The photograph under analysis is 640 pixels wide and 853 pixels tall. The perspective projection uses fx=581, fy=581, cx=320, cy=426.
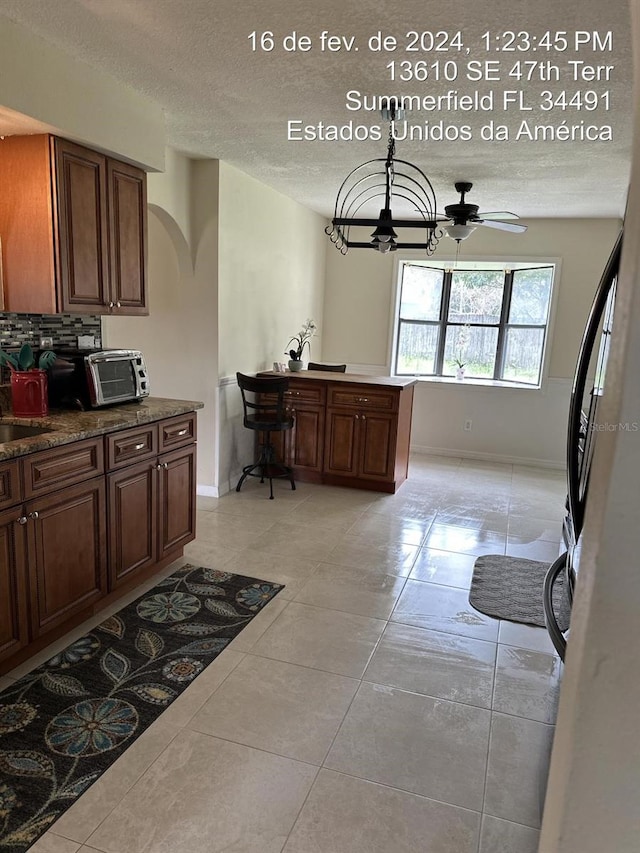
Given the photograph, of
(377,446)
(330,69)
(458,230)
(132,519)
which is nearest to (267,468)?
(377,446)

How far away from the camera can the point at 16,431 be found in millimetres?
2645

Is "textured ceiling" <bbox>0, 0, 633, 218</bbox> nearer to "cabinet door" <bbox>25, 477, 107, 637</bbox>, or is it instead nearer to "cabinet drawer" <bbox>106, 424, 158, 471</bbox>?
"cabinet drawer" <bbox>106, 424, 158, 471</bbox>

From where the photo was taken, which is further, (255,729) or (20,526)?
(20,526)

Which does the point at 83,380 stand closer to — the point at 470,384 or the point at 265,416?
the point at 265,416

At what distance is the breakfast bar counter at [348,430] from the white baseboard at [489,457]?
1.34m

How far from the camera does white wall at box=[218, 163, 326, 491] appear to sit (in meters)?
4.48

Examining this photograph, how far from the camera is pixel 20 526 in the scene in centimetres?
225

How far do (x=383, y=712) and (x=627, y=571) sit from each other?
1844 millimetres

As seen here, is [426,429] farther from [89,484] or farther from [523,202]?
[89,484]

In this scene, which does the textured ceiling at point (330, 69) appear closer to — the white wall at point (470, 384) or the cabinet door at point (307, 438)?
the white wall at point (470, 384)

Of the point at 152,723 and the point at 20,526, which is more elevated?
the point at 20,526

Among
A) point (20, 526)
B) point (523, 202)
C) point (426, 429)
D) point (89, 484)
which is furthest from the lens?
point (426, 429)

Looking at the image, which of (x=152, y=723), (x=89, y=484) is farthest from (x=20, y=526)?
(x=152, y=723)

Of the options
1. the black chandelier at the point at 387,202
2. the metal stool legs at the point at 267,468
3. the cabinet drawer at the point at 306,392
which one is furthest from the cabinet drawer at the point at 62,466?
the cabinet drawer at the point at 306,392
